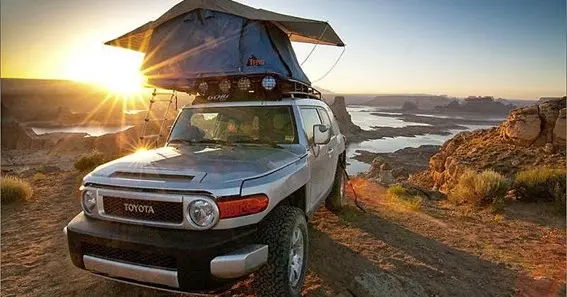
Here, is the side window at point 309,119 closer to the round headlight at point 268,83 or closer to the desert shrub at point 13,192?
the round headlight at point 268,83

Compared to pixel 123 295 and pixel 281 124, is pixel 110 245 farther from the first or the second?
pixel 281 124

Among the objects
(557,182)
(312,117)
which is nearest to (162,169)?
(312,117)

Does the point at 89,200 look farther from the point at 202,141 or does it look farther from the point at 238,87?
the point at 238,87

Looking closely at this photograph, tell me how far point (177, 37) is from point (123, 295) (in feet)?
12.1

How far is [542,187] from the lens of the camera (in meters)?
8.75

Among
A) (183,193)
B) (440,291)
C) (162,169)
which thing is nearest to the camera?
(183,193)

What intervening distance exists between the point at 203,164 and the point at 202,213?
0.61 m

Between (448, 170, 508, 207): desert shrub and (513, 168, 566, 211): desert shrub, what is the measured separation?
0.39 m

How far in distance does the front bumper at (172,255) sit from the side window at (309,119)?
1.85 m

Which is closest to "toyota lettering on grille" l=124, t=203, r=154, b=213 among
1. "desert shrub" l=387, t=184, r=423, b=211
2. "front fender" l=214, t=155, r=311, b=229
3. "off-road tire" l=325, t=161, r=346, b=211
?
"front fender" l=214, t=155, r=311, b=229

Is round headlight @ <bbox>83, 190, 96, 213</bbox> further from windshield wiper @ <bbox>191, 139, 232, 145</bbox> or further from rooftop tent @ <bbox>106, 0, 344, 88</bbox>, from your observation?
rooftop tent @ <bbox>106, 0, 344, 88</bbox>

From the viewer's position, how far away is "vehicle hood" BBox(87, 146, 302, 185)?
117 inches

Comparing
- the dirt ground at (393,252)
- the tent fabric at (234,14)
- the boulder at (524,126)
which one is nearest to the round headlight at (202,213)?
the dirt ground at (393,252)

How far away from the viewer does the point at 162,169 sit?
3.14m
